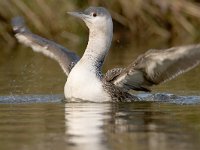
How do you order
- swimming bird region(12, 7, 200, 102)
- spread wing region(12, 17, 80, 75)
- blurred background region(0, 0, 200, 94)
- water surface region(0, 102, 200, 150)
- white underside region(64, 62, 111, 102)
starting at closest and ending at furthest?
water surface region(0, 102, 200, 150) < swimming bird region(12, 7, 200, 102) < white underside region(64, 62, 111, 102) < spread wing region(12, 17, 80, 75) < blurred background region(0, 0, 200, 94)

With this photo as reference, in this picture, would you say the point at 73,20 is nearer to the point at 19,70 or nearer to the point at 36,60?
the point at 36,60

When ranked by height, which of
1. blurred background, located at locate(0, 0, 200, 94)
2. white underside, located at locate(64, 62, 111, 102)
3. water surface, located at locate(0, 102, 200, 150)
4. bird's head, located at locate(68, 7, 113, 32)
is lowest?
water surface, located at locate(0, 102, 200, 150)

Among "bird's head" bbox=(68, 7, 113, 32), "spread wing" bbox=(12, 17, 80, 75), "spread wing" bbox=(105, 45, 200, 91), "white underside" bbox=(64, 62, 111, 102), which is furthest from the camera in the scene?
"spread wing" bbox=(12, 17, 80, 75)

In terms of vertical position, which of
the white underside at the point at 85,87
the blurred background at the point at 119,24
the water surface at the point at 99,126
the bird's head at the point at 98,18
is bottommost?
the water surface at the point at 99,126

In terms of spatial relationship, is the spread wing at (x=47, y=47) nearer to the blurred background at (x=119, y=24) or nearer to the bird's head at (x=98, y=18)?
the bird's head at (x=98, y=18)

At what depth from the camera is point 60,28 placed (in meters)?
20.7

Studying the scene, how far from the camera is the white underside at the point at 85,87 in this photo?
10.7 meters

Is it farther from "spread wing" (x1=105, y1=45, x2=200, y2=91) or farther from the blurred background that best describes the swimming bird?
the blurred background

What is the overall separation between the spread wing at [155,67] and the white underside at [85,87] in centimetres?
26

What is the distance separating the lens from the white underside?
35.0ft

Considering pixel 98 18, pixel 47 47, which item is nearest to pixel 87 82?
pixel 98 18

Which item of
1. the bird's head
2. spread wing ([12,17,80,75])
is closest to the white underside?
the bird's head

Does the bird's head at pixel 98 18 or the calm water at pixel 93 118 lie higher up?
the bird's head at pixel 98 18

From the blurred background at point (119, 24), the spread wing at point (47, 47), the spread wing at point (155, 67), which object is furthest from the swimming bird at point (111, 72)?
the blurred background at point (119, 24)
